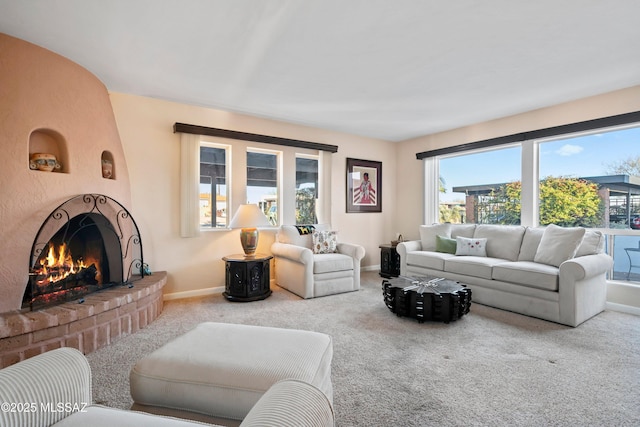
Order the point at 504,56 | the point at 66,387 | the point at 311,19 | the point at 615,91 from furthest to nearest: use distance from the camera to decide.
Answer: the point at 615,91 → the point at 504,56 → the point at 311,19 → the point at 66,387

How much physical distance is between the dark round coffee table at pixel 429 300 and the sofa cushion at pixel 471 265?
2.00 ft

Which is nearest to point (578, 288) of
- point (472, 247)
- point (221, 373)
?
point (472, 247)

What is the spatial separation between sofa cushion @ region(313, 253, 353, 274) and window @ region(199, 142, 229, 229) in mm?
1432

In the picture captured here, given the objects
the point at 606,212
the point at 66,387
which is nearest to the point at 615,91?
the point at 606,212

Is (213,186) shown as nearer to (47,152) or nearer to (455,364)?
(47,152)

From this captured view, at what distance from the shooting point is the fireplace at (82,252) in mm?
2477

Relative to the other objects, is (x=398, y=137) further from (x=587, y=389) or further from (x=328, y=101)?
(x=587, y=389)

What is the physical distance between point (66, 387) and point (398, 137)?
5.64 metres

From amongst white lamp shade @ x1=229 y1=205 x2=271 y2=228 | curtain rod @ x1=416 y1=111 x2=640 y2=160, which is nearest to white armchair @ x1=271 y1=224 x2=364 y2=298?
white lamp shade @ x1=229 y1=205 x2=271 y2=228

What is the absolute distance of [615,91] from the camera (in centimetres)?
346

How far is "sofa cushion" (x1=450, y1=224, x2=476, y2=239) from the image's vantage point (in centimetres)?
457

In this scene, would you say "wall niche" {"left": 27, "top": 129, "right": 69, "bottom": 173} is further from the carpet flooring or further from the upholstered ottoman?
the upholstered ottoman

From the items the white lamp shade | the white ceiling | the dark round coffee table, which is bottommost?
the dark round coffee table

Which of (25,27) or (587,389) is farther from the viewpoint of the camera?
(25,27)
